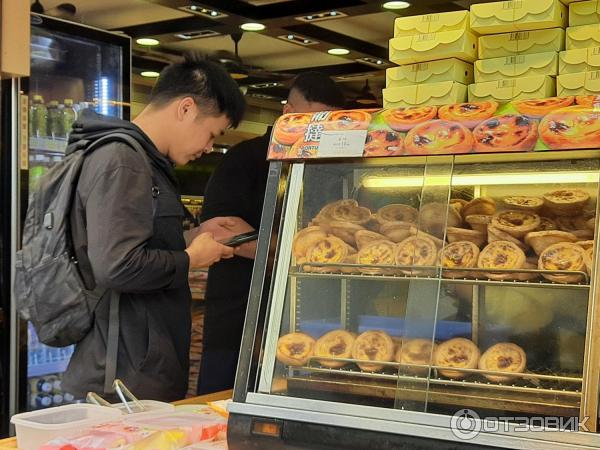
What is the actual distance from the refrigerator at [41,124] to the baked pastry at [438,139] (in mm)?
2834

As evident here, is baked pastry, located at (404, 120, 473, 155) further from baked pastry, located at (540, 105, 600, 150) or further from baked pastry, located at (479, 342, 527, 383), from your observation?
baked pastry, located at (479, 342, 527, 383)

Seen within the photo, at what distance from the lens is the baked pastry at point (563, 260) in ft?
5.29

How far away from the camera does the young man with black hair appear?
2.18 metres

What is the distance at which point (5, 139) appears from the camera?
4.05 meters

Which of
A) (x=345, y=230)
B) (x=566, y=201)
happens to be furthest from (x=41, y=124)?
(x=566, y=201)

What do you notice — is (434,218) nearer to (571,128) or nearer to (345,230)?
(345,230)

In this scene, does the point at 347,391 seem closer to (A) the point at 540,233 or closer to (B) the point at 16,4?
(A) the point at 540,233

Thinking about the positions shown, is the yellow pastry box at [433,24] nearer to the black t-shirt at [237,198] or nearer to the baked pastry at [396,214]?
the baked pastry at [396,214]

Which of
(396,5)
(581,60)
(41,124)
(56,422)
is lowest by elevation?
(56,422)

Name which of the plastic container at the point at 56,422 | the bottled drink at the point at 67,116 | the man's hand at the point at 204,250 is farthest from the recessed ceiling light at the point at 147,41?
the plastic container at the point at 56,422

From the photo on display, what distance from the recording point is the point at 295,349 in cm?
177

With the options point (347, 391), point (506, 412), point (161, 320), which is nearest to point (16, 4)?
point (161, 320)
